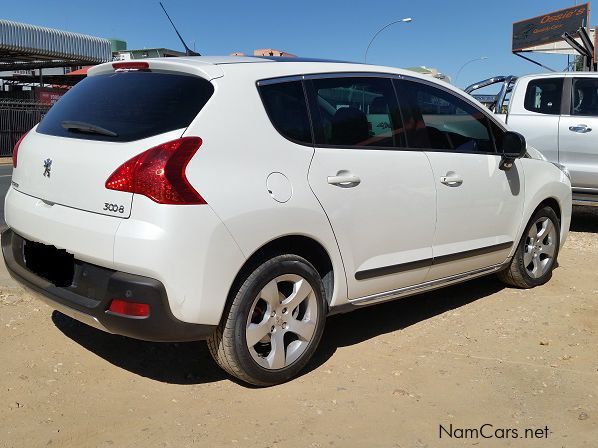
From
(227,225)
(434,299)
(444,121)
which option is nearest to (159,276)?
(227,225)

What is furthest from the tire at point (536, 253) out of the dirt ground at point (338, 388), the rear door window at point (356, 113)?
the rear door window at point (356, 113)

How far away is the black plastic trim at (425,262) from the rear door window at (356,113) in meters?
0.74

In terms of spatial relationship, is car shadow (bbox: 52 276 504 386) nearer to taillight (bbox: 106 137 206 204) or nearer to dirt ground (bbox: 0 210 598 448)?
dirt ground (bbox: 0 210 598 448)

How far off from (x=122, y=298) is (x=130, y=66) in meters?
1.33

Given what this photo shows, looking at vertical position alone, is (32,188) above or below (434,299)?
above

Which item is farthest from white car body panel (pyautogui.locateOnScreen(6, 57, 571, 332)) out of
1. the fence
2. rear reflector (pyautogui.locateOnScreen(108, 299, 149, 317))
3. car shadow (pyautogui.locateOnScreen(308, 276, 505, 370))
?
the fence

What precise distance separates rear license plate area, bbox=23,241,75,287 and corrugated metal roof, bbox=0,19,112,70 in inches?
981

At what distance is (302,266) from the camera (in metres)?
3.30

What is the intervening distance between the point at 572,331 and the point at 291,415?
91.9 inches

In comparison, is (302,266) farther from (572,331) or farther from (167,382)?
(572,331)

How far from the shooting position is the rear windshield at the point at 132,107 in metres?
2.97

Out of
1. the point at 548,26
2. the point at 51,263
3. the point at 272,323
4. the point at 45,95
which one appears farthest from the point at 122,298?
the point at 548,26

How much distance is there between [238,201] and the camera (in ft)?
9.71

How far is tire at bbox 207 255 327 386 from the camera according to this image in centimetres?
308
